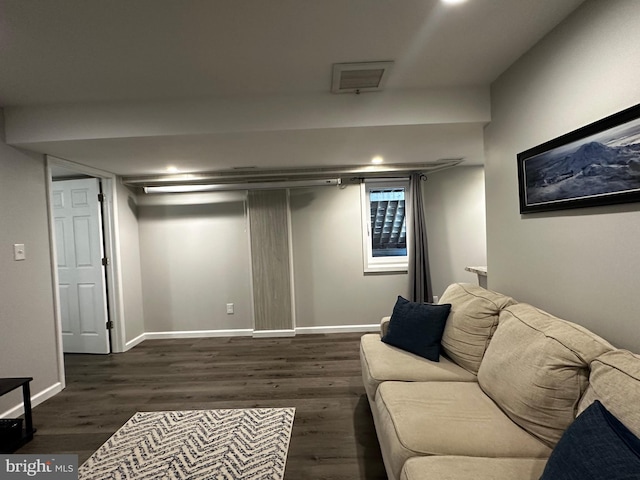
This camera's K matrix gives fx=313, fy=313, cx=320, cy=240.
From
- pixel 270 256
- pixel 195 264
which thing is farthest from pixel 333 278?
pixel 195 264

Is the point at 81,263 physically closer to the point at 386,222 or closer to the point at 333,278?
the point at 333,278

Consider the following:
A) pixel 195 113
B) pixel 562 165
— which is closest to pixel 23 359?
pixel 195 113

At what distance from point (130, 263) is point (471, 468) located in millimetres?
4323

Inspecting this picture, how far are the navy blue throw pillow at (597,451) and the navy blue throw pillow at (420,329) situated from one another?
115cm

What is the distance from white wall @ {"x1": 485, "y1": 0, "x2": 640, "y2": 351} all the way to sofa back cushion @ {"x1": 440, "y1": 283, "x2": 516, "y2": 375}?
28 cm

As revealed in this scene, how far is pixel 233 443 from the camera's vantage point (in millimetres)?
2029

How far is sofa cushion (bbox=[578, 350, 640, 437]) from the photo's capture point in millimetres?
983

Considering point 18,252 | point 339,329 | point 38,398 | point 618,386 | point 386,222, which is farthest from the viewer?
point 386,222

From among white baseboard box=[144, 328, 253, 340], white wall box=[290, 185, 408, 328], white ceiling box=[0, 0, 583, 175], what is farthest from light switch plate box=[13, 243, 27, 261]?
white wall box=[290, 185, 408, 328]

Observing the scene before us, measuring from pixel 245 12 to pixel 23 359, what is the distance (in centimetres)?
310

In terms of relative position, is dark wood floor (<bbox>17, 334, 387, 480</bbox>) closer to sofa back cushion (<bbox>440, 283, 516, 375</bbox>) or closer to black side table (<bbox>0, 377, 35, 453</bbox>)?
black side table (<bbox>0, 377, 35, 453</bbox>)

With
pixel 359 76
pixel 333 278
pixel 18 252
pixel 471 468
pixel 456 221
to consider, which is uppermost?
pixel 359 76

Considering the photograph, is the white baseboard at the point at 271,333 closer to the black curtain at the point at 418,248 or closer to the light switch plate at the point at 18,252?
the black curtain at the point at 418,248

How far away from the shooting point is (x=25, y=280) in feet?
8.49
